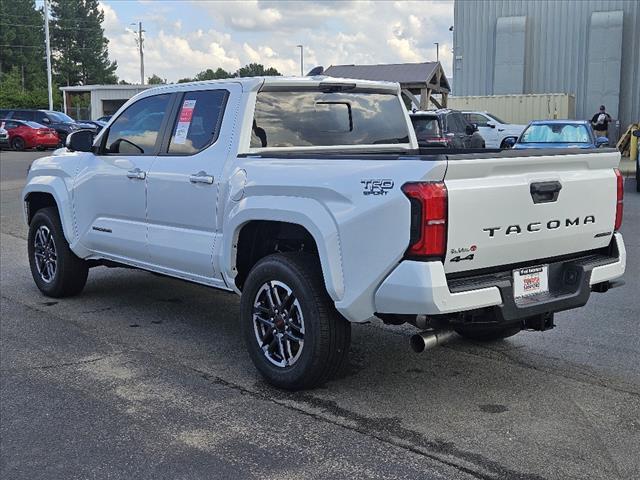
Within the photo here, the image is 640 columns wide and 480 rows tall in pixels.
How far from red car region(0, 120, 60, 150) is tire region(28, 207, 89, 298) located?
27093 mm

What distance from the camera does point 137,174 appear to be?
5.95 m

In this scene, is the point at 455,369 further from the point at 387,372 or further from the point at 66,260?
the point at 66,260

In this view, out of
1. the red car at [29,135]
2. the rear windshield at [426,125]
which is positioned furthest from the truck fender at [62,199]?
the red car at [29,135]

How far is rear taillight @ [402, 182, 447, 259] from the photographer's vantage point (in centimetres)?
A: 385

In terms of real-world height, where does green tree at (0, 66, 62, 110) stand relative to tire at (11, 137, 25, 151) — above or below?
above

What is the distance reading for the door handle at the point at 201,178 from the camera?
5.21 meters

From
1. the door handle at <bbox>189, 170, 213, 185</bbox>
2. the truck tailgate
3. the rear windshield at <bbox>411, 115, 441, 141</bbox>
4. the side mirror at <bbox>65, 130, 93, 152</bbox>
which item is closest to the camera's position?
the truck tailgate

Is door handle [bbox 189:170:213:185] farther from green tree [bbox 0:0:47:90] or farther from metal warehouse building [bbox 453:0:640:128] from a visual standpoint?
green tree [bbox 0:0:47:90]

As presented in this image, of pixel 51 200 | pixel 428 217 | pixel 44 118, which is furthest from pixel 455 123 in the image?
pixel 44 118

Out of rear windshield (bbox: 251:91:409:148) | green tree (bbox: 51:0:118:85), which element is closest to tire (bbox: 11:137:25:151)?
rear windshield (bbox: 251:91:409:148)

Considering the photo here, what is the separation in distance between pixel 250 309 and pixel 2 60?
9235 centimetres

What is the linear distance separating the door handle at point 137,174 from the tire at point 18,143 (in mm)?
29128

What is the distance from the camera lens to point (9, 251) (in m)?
10.1

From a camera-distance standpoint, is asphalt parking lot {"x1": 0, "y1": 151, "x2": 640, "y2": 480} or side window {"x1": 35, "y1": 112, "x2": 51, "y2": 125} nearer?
asphalt parking lot {"x1": 0, "y1": 151, "x2": 640, "y2": 480}
